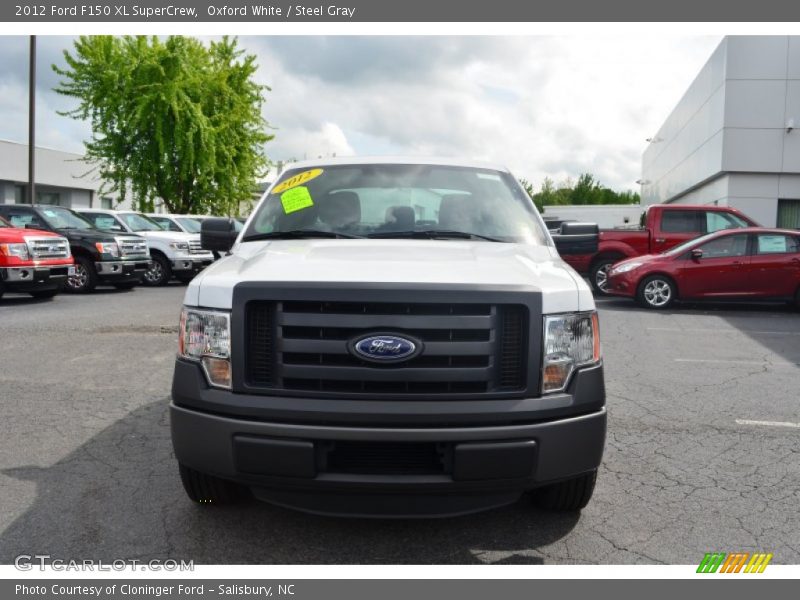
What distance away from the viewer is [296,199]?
4691 millimetres

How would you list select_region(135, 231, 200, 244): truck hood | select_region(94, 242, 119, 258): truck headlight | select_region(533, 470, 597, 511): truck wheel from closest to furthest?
1. select_region(533, 470, 597, 511): truck wheel
2. select_region(94, 242, 119, 258): truck headlight
3. select_region(135, 231, 200, 244): truck hood

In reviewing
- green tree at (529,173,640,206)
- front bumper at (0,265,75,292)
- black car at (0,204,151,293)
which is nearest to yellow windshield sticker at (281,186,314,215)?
front bumper at (0,265,75,292)

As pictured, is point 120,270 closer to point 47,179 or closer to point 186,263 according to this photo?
point 186,263

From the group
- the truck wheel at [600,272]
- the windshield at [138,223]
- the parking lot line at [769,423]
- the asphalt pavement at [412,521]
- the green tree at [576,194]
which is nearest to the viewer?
the asphalt pavement at [412,521]

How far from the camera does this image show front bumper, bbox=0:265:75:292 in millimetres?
12602

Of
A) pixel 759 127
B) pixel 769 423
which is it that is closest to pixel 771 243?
pixel 769 423

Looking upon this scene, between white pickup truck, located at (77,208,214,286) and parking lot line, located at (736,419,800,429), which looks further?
white pickup truck, located at (77,208,214,286)

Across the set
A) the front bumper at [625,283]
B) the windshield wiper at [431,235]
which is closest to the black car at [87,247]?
the front bumper at [625,283]

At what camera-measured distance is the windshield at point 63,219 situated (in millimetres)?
15266

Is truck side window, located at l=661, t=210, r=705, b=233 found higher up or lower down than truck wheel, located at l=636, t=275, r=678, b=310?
higher up

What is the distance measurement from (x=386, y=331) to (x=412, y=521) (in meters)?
1.10

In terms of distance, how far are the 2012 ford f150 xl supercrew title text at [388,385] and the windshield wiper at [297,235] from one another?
967mm

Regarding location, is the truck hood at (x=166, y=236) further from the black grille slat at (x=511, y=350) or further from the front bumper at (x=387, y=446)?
the black grille slat at (x=511, y=350)
